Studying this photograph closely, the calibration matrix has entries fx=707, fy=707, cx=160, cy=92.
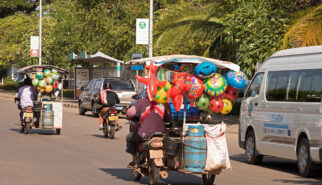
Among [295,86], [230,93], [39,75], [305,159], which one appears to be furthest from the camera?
[39,75]

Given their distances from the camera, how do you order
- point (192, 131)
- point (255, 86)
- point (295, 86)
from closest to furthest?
point (192, 131)
point (295, 86)
point (255, 86)

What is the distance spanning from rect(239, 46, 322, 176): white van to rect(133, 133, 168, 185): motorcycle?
11.2ft

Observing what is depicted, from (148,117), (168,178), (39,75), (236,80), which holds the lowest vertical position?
(168,178)

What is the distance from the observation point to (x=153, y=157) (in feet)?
35.5

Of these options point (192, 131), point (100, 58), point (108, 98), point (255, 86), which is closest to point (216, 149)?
point (192, 131)

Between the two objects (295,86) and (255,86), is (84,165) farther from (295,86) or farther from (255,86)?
(255,86)

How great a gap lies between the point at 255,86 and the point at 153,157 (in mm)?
6006

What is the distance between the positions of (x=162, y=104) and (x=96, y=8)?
113ft

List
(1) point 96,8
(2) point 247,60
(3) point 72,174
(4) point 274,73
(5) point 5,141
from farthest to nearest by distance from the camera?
(1) point 96,8, (2) point 247,60, (5) point 5,141, (4) point 274,73, (3) point 72,174

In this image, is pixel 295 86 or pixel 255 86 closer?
pixel 295 86

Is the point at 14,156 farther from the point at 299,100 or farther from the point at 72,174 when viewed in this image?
the point at 299,100

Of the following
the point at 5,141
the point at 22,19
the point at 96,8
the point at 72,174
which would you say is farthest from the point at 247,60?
the point at 22,19

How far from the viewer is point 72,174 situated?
12.4 metres

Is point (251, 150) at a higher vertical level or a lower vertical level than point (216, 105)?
lower
